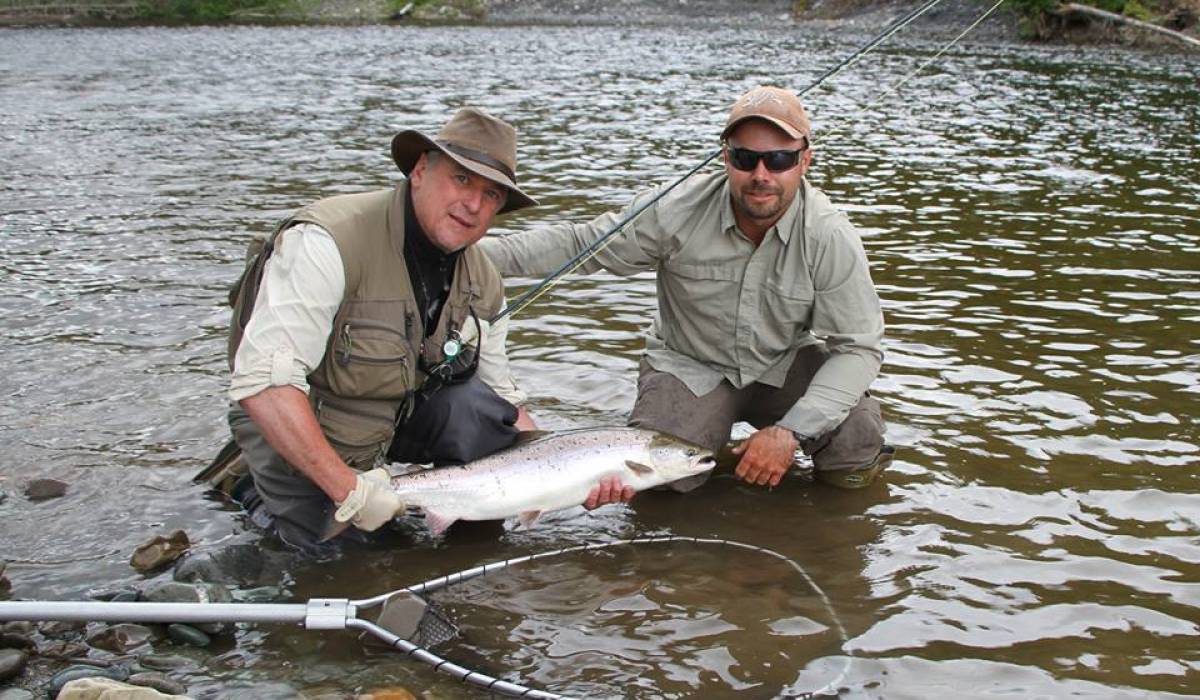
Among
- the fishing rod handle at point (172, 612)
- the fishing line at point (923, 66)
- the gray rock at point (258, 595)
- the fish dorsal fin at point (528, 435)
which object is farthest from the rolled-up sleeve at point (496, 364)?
the fishing line at point (923, 66)

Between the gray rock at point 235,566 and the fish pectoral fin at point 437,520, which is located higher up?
the fish pectoral fin at point 437,520

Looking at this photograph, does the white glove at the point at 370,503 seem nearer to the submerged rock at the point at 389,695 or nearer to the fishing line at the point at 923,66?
the submerged rock at the point at 389,695

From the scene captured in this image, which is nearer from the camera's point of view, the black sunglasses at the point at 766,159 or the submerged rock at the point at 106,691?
the submerged rock at the point at 106,691

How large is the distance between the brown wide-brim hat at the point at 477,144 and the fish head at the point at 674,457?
4.15 feet

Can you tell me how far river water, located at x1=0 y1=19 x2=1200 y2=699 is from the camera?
443 cm

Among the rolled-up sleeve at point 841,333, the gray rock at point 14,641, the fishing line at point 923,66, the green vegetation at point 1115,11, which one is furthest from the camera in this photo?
the green vegetation at point 1115,11

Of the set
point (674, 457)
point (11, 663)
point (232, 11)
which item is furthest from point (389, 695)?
point (232, 11)

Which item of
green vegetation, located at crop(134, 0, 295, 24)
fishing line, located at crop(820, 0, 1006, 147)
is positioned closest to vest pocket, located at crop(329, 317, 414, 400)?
fishing line, located at crop(820, 0, 1006, 147)

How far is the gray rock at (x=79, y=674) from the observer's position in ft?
12.9

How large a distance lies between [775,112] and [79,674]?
3.53 metres

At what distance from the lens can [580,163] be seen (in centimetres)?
1584

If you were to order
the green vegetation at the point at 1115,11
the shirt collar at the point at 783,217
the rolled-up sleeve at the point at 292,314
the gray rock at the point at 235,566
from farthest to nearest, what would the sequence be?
the green vegetation at the point at 1115,11
the shirt collar at the point at 783,217
the gray rock at the point at 235,566
the rolled-up sleeve at the point at 292,314

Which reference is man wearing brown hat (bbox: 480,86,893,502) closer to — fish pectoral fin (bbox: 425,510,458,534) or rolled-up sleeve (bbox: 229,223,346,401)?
fish pectoral fin (bbox: 425,510,458,534)

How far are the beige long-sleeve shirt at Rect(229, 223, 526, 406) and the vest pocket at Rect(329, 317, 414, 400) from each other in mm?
132
